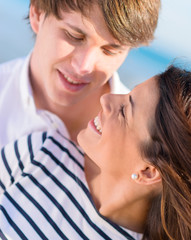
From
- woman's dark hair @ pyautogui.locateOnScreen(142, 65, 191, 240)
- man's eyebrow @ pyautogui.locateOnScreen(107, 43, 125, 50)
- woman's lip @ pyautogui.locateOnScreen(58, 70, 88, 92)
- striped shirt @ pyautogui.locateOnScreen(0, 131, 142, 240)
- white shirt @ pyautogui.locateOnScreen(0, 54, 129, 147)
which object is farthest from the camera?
white shirt @ pyautogui.locateOnScreen(0, 54, 129, 147)

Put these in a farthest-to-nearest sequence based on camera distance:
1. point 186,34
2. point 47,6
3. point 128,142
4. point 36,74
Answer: point 186,34, point 36,74, point 47,6, point 128,142

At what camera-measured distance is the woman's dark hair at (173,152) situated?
138 centimetres

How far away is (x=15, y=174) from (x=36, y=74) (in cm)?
70

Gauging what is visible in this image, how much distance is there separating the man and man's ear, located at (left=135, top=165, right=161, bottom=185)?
0.54 m

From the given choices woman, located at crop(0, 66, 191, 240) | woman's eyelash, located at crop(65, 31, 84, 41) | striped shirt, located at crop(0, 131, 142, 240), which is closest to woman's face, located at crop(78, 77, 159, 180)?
woman, located at crop(0, 66, 191, 240)

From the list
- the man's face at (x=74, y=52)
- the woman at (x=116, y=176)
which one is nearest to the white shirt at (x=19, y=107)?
the man's face at (x=74, y=52)

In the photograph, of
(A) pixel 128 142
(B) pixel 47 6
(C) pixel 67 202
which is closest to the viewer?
(A) pixel 128 142

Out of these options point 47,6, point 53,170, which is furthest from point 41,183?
point 47,6

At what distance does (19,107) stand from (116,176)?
2.90ft

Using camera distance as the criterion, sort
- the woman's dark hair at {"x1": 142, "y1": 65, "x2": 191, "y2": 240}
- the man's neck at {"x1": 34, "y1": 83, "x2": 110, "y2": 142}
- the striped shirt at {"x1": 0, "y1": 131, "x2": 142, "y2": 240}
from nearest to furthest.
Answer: the woman's dark hair at {"x1": 142, "y1": 65, "x2": 191, "y2": 240}, the striped shirt at {"x1": 0, "y1": 131, "x2": 142, "y2": 240}, the man's neck at {"x1": 34, "y1": 83, "x2": 110, "y2": 142}

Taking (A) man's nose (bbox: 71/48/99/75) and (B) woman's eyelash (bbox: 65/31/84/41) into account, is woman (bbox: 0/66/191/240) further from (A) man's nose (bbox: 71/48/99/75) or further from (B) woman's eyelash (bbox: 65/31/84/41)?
(B) woman's eyelash (bbox: 65/31/84/41)

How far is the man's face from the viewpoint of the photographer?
162cm

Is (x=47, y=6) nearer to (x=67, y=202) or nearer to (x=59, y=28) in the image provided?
(x=59, y=28)

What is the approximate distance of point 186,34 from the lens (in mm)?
3977
